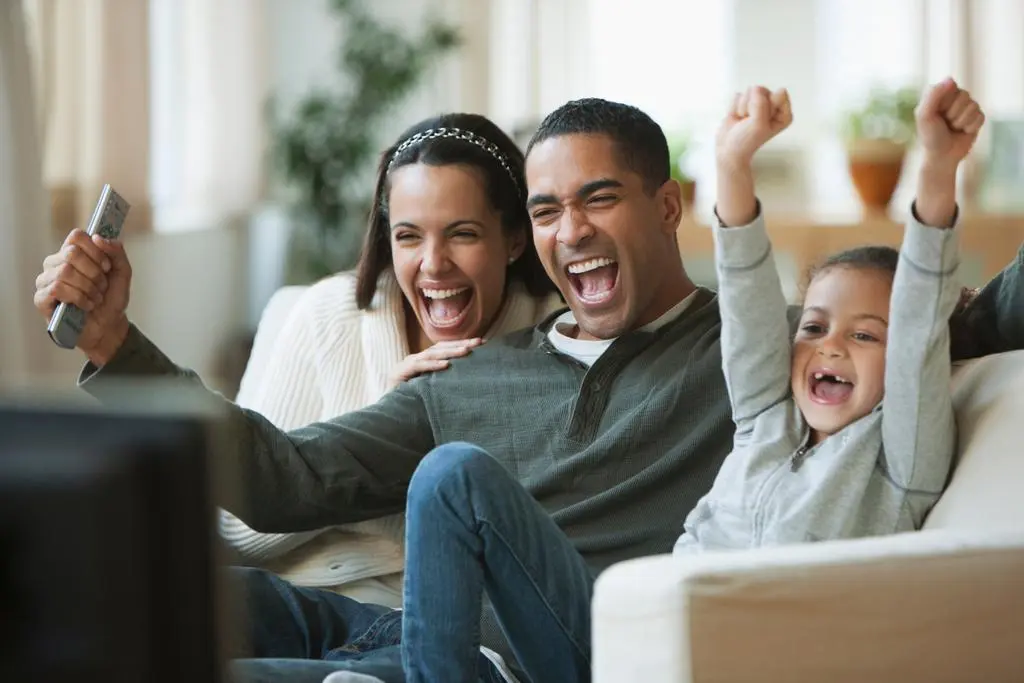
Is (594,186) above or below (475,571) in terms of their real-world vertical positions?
above

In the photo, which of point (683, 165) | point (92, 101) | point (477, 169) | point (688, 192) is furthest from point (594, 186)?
point (683, 165)

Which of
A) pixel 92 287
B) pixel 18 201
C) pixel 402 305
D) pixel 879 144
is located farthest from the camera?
pixel 879 144

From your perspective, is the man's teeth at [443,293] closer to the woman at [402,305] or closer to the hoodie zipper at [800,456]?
the woman at [402,305]

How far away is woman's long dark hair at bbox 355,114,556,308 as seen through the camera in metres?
1.92

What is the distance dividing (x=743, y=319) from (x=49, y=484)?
1.05m

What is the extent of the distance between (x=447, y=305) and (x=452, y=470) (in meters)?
0.58

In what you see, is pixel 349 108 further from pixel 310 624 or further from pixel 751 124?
pixel 751 124

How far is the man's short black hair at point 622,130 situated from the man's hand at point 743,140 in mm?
325

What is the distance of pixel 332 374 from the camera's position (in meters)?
1.95

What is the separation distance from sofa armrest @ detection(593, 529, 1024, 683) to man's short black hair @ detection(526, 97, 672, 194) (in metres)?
0.76

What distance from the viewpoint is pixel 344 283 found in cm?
205

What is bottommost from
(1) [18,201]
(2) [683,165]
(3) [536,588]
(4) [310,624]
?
(4) [310,624]

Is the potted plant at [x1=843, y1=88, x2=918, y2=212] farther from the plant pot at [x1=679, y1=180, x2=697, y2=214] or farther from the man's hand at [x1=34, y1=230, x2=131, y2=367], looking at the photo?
the man's hand at [x1=34, y1=230, x2=131, y2=367]

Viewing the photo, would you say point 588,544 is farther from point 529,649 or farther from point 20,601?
point 20,601
